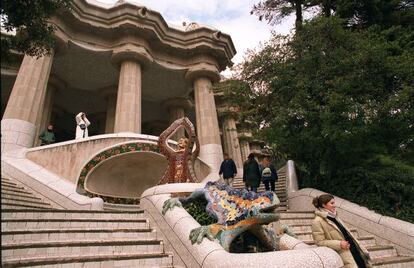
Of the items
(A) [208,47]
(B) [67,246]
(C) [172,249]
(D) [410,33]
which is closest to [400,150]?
(D) [410,33]

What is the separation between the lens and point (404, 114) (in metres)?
7.54

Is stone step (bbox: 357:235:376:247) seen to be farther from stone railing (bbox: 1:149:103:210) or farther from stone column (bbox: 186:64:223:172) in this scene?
stone column (bbox: 186:64:223:172)

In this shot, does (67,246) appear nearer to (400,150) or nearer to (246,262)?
(246,262)

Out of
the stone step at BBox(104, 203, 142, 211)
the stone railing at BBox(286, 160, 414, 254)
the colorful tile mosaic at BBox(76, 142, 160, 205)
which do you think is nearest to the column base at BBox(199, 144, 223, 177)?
the colorful tile mosaic at BBox(76, 142, 160, 205)

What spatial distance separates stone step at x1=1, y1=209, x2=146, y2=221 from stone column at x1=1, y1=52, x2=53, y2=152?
802 centimetres

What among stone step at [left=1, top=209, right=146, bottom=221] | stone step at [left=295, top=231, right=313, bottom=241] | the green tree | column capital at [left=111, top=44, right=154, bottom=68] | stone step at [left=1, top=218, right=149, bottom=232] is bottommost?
stone step at [left=295, top=231, right=313, bottom=241]

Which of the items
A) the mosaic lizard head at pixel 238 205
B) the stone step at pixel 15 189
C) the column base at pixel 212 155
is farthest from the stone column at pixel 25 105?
the mosaic lizard head at pixel 238 205

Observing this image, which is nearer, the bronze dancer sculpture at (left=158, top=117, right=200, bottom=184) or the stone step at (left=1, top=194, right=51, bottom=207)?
the stone step at (left=1, top=194, right=51, bottom=207)

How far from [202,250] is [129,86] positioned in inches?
552

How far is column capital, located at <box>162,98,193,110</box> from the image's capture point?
2292cm

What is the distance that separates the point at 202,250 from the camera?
149 inches

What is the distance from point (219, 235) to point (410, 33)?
11.3 meters

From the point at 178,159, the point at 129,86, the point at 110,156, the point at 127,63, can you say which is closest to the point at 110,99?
the point at 127,63

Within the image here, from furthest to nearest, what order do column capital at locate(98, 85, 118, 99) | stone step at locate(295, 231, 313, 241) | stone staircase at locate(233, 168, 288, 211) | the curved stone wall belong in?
column capital at locate(98, 85, 118, 99), the curved stone wall, stone staircase at locate(233, 168, 288, 211), stone step at locate(295, 231, 313, 241)
